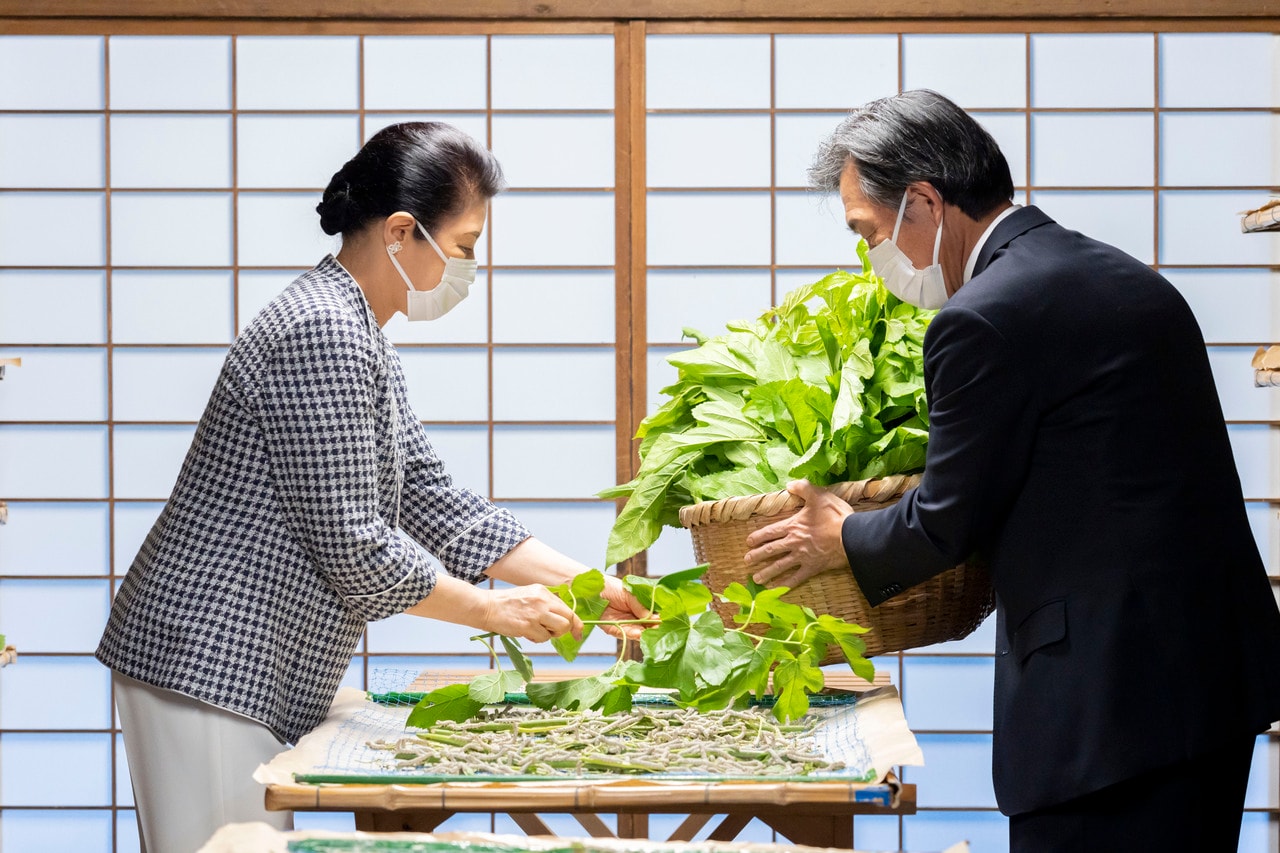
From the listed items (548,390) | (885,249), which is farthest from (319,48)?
(885,249)

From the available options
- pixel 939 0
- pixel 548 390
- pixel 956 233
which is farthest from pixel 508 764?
pixel 939 0

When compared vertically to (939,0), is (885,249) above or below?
below

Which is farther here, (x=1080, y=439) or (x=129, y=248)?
(x=129, y=248)

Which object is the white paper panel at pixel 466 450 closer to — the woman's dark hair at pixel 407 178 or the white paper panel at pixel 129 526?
the white paper panel at pixel 129 526

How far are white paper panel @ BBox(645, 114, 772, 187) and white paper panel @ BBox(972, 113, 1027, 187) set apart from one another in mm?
619

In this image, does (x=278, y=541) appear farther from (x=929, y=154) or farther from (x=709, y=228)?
(x=709, y=228)

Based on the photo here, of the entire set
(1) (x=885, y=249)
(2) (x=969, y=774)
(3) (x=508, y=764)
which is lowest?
(2) (x=969, y=774)

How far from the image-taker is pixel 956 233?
1.72 m

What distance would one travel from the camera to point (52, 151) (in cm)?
339

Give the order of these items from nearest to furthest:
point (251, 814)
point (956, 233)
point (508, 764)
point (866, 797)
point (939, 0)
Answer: point (866, 797) → point (508, 764) → point (251, 814) → point (956, 233) → point (939, 0)

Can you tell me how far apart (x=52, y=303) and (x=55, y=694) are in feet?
3.64

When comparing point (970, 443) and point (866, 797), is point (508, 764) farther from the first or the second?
point (970, 443)

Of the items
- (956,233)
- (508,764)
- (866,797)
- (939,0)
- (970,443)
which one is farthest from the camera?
(939,0)

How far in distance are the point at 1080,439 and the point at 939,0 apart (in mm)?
2125
